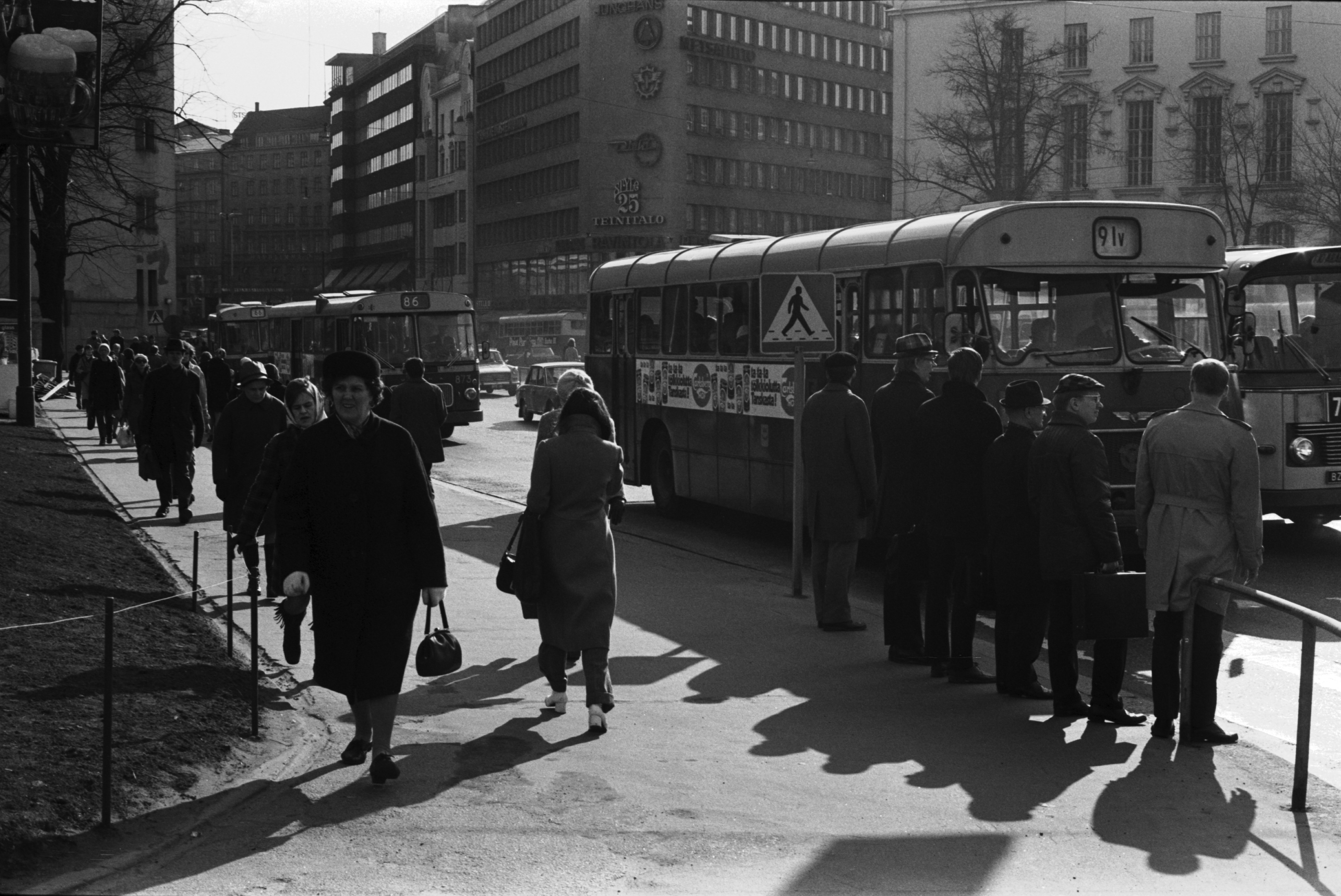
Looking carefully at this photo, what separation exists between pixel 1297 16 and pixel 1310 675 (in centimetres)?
7696

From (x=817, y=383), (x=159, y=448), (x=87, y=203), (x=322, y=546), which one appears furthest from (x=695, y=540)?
(x=87, y=203)

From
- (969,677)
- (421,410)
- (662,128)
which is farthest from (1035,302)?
(662,128)

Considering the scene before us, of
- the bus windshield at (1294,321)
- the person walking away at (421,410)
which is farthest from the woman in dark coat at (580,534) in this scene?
the bus windshield at (1294,321)

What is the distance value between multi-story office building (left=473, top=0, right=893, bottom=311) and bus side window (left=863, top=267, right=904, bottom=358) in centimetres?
8438

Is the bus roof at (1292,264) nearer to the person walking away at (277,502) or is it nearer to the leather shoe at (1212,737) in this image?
the leather shoe at (1212,737)

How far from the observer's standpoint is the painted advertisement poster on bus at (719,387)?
16250 mm

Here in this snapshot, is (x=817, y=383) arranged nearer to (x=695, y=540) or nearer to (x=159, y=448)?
(x=695, y=540)

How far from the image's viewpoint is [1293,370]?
16.2 m

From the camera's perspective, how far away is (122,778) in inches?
274

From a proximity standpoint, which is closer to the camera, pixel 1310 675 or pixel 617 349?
pixel 1310 675

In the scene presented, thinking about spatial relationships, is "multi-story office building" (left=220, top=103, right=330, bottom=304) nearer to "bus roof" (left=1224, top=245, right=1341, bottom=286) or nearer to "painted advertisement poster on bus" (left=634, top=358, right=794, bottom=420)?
"painted advertisement poster on bus" (left=634, top=358, right=794, bottom=420)

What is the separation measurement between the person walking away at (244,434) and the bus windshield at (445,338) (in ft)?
75.7

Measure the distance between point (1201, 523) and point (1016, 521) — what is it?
1.12m

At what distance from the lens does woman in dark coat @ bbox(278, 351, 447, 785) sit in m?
7.20
